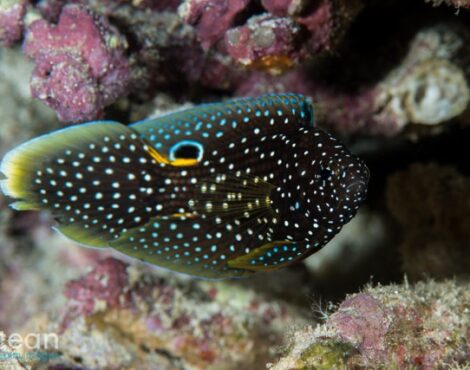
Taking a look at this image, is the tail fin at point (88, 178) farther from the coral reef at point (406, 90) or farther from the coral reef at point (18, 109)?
the coral reef at point (18, 109)

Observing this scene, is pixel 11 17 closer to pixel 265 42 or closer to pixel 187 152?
pixel 187 152

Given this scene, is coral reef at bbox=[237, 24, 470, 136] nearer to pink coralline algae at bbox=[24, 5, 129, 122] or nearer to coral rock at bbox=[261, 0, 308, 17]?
coral rock at bbox=[261, 0, 308, 17]

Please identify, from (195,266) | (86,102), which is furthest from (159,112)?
(195,266)

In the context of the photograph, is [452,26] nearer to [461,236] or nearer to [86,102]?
[461,236]

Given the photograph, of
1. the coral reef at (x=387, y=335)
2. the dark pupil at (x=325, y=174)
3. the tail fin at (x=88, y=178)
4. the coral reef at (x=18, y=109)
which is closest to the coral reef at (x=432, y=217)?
Answer: the coral reef at (x=387, y=335)

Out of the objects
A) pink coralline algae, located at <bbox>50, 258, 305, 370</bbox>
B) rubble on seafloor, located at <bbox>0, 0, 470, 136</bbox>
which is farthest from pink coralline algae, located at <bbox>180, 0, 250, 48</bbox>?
pink coralline algae, located at <bbox>50, 258, 305, 370</bbox>
